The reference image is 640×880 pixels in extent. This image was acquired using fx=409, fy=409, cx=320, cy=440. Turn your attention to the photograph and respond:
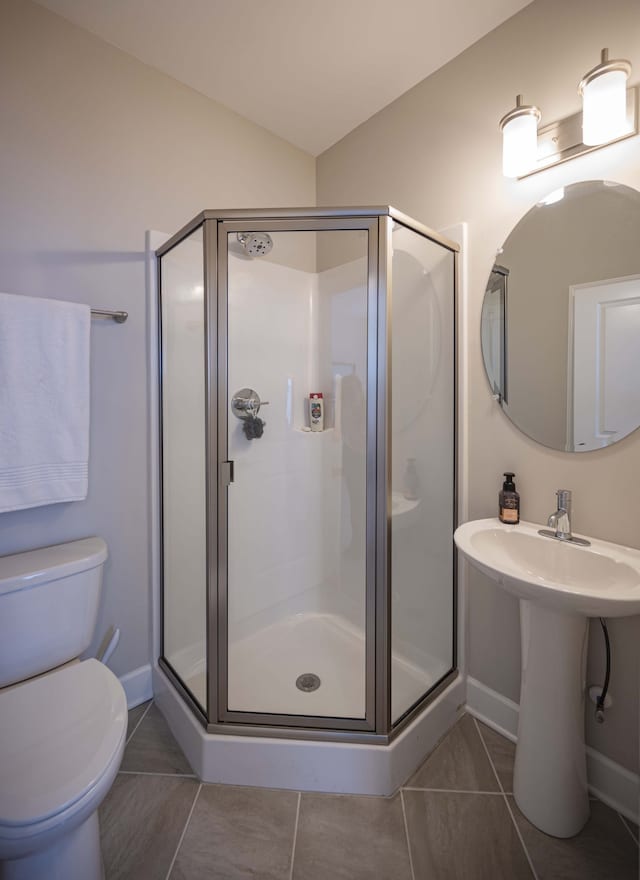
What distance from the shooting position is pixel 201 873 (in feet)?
3.58

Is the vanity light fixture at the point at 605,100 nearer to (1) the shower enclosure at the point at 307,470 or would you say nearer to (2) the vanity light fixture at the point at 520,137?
(2) the vanity light fixture at the point at 520,137

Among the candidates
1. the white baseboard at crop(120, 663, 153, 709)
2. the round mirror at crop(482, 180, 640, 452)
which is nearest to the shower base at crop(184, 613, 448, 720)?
the white baseboard at crop(120, 663, 153, 709)

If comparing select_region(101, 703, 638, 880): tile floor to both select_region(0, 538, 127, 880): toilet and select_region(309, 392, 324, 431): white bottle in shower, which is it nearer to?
select_region(0, 538, 127, 880): toilet

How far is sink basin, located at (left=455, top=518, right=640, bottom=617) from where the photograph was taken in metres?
0.97

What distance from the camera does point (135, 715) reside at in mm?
1662

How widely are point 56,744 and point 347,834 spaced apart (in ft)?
2.80

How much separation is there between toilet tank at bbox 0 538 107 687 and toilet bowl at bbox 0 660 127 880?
96mm

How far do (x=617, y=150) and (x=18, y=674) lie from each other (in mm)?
2365

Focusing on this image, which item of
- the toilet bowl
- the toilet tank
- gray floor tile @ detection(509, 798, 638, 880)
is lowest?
gray floor tile @ detection(509, 798, 638, 880)

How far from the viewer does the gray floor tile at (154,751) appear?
1411 mm

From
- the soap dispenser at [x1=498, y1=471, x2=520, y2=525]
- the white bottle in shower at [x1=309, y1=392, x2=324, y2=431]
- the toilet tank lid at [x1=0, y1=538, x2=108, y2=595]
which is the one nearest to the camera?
the toilet tank lid at [x1=0, y1=538, x2=108, y2=595]

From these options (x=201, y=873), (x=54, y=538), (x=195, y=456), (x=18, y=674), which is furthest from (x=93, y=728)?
(x=195, y=456)

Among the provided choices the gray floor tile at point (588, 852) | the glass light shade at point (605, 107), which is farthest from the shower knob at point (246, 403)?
the gray floor tile at point (588, 852)

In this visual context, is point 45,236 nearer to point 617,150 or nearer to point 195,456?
point 195,456
